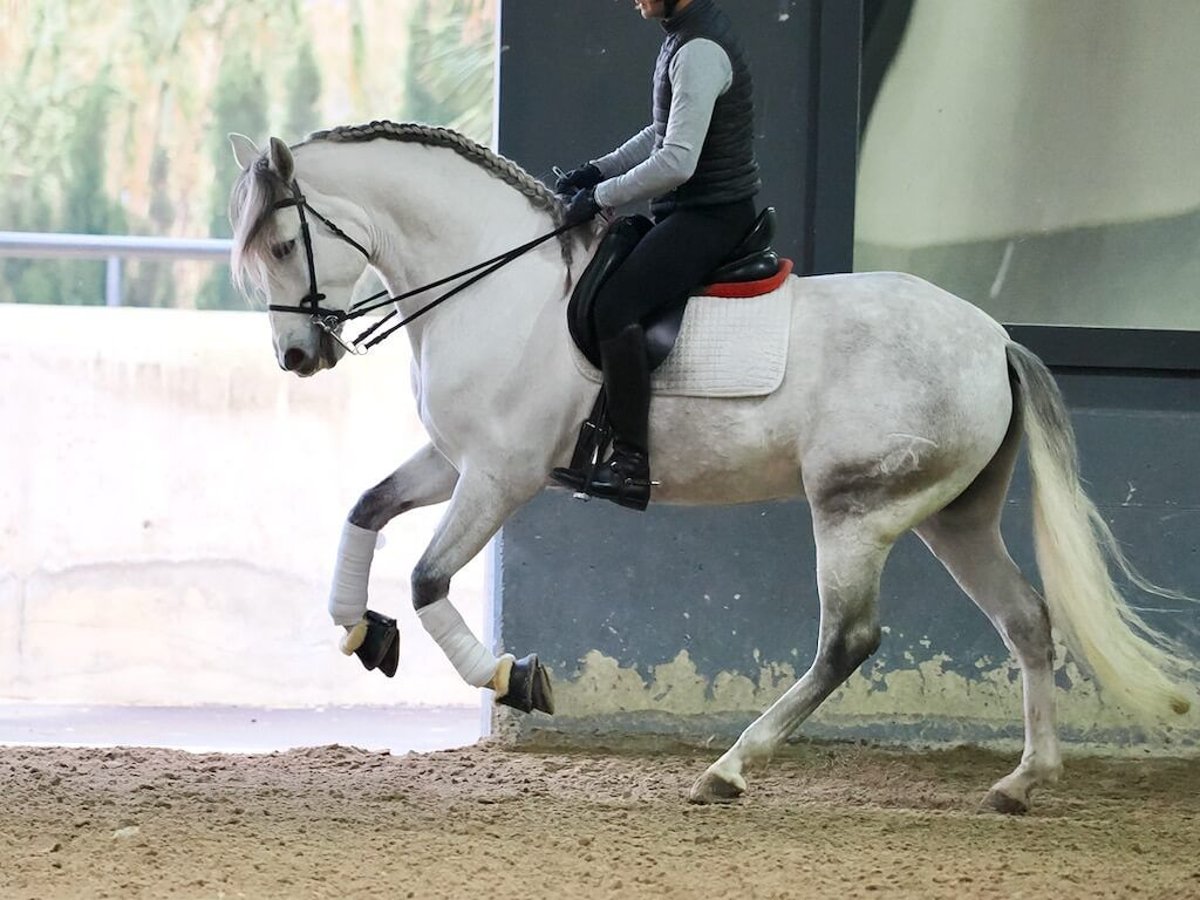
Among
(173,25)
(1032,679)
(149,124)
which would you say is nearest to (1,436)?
(149,124)

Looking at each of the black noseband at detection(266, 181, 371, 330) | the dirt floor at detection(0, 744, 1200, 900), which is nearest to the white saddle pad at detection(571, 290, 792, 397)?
the black noseband at detection(266, 181, 371, 330)

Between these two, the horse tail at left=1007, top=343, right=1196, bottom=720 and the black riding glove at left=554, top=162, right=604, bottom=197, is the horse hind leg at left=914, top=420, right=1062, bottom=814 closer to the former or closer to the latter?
the horse tail at left=1007, top=343, right=1196, bottom=720

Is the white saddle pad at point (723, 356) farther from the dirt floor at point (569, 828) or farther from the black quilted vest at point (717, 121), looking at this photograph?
the dirt floor at point (569, 828)

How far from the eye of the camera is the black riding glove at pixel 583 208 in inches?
169

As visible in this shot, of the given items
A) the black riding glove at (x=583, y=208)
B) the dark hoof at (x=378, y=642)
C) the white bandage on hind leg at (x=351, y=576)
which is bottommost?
the dark hoof at (x=378, y=642)

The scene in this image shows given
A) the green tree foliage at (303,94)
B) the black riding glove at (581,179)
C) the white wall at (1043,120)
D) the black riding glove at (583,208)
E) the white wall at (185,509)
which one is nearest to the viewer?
the black riding glove at (583,208)

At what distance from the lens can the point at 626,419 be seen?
4180mm

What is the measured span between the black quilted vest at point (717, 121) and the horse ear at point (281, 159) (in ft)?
3.39

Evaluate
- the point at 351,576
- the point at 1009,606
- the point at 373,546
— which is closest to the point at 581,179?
the point at 373,546

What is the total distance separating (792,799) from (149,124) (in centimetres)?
386

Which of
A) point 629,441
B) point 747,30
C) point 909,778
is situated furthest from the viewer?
point 747,30

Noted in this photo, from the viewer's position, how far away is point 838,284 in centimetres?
441

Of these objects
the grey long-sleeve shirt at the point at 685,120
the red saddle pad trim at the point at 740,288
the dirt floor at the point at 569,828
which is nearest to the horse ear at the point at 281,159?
the grey long-sleeve shirt at the point at 685,120

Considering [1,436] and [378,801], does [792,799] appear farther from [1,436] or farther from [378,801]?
[1,436]
